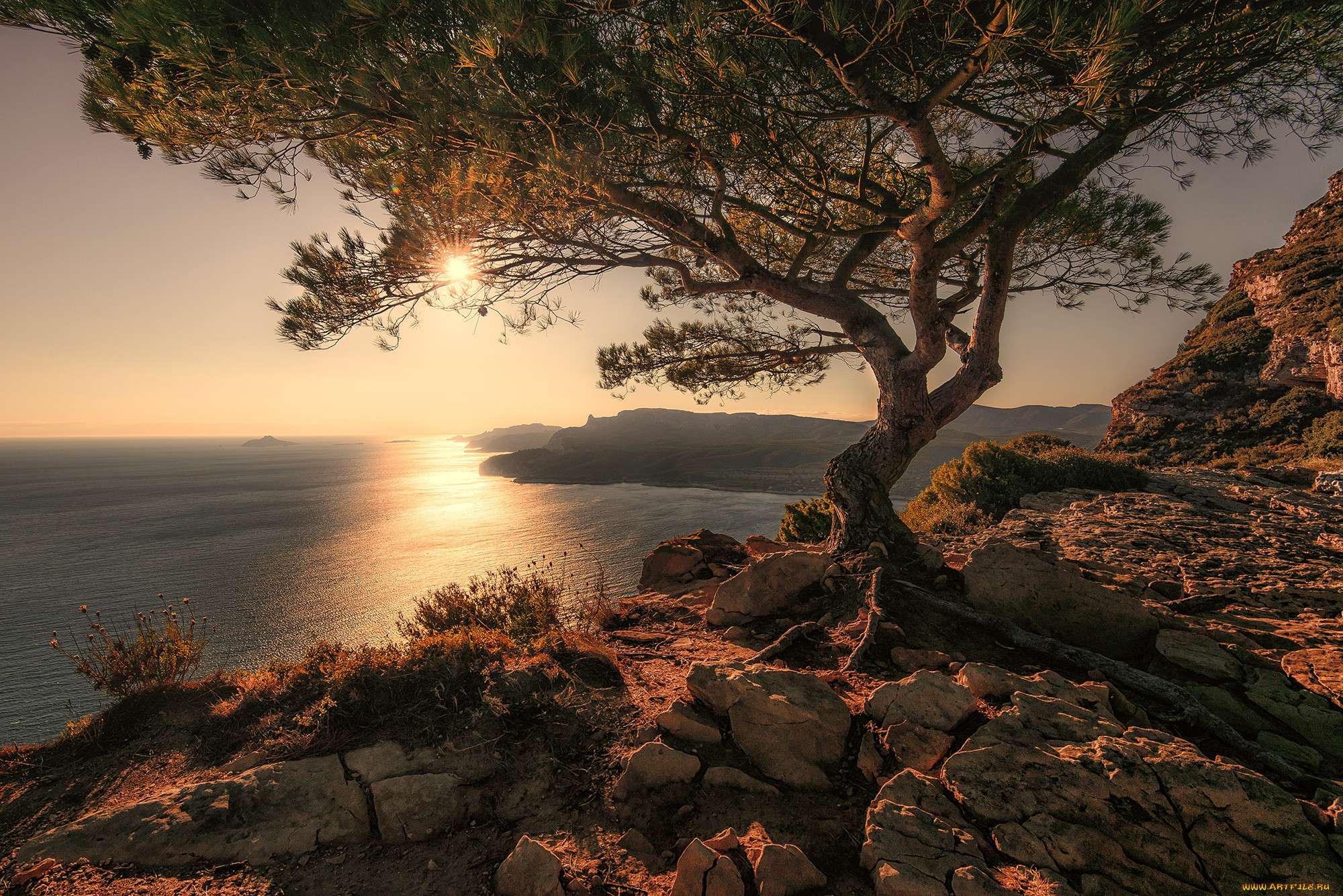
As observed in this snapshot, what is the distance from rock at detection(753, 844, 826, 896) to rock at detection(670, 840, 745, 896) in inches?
3.5

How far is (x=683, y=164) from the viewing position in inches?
173

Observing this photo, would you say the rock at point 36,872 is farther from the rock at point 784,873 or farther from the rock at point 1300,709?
the rock at point 1300,709

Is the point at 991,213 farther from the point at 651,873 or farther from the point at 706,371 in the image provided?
the point at 651,873

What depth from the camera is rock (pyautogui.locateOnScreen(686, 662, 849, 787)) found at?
2.33 metres

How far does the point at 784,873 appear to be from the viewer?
170cm

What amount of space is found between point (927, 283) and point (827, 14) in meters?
2.39

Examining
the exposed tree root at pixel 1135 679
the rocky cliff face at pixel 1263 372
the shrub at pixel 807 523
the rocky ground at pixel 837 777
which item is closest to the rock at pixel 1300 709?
the rocky ground at pixel 837 777

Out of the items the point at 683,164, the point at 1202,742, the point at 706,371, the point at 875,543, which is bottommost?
the point at 1202,742

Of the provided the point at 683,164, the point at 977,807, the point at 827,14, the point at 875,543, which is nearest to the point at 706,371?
the point at 683,164

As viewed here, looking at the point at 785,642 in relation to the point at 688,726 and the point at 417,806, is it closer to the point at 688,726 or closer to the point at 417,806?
the point at 688,726

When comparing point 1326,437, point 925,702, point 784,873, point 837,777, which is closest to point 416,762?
point 784,873

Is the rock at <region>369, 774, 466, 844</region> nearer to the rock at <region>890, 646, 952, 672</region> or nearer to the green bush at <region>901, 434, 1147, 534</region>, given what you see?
the rock at <region>890, 646, 952, 672</region>

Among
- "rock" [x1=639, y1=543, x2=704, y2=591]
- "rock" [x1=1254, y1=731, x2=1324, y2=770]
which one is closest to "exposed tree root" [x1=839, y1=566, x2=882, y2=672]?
"rock" [x1=1254, y1=731, x2=1324, y2=770]

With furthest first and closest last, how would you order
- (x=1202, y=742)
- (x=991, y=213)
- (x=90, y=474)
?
(x=90, y=474)
(x=991, y=213)
(x=1202, y=742)
